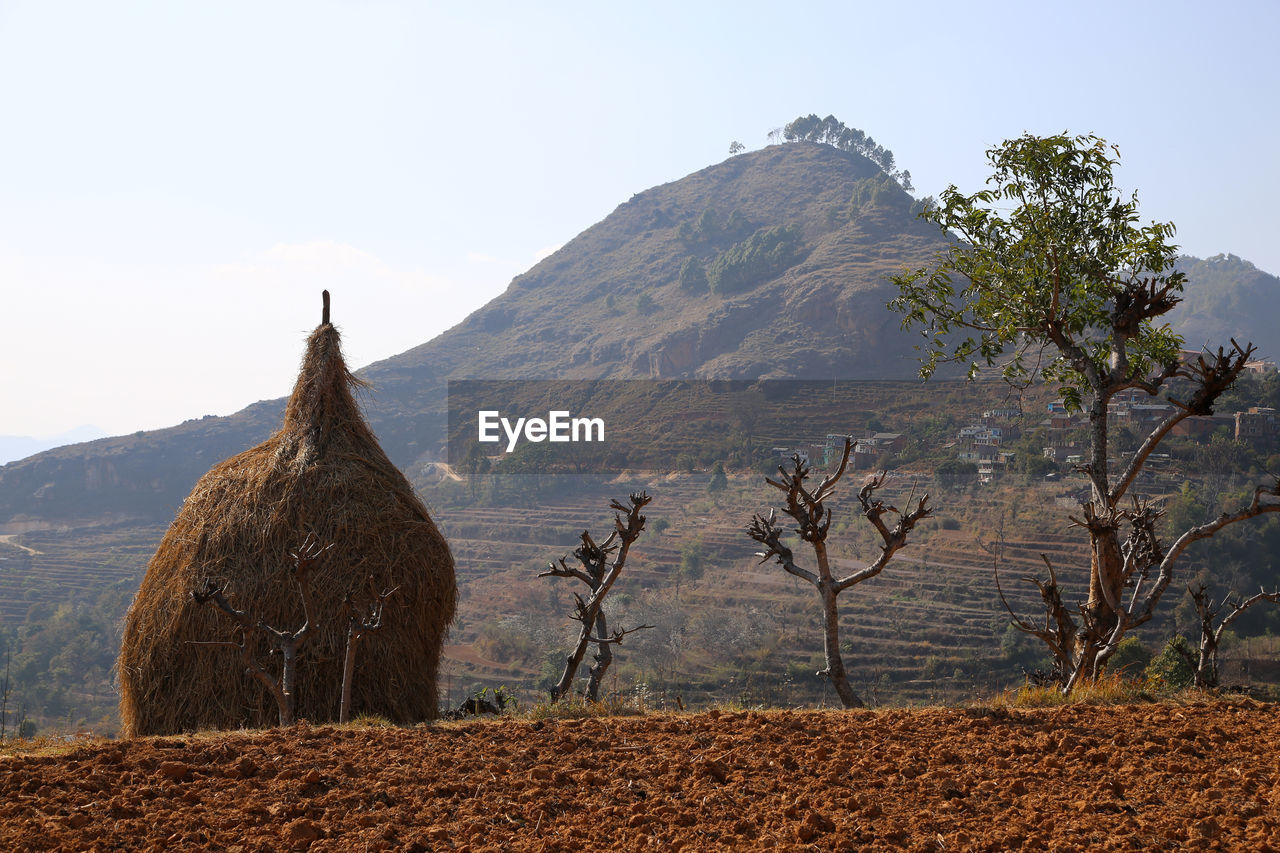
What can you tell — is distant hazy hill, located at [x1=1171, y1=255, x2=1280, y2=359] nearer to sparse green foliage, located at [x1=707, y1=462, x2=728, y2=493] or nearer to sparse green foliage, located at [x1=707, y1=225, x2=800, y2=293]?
sparse green foliage, located at [x1=707, y1=225, x2=800, y2=293]

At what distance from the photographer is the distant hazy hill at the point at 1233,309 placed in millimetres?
113562

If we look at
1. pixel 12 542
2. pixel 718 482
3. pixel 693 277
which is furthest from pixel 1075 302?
pixel 693 277

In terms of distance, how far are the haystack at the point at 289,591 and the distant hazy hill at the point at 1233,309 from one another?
388 feet

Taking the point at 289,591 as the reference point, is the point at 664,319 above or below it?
above

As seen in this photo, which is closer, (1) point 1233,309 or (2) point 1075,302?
(2) point 1075,302

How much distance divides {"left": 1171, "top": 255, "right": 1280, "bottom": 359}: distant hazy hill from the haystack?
388 ft

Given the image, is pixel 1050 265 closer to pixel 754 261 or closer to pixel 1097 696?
pixel 1097 696

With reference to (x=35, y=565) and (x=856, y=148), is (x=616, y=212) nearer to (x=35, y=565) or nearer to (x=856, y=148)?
(x=856, y=148)

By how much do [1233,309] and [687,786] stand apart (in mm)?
141055

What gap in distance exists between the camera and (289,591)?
710 cm

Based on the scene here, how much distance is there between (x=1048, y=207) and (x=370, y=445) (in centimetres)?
632

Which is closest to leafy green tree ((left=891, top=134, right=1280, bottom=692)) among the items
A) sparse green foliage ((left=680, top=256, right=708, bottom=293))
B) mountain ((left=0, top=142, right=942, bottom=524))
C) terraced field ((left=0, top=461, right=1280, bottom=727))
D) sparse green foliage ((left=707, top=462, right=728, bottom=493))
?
terraced field ((left=0, top=461, right=1280, bottom=727))

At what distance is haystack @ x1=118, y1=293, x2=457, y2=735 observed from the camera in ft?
23.1

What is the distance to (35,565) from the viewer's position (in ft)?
211
